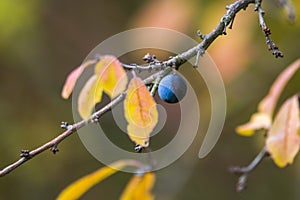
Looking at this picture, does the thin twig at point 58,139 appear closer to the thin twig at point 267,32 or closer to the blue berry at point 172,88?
the blue berry at point 172,88

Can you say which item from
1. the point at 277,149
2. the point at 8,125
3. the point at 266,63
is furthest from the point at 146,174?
the point at 8,125

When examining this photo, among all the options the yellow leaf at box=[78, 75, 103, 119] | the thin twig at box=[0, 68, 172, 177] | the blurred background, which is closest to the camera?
the thin twig at box=[0, 68, 172, 177]

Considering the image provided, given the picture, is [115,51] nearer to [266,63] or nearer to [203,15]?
[203,15]

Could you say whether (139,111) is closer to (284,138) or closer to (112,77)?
(112,77)

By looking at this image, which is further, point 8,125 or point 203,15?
point 8,125

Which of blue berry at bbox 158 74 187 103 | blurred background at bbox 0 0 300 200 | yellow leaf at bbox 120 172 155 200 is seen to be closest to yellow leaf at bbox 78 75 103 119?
blue berry at bbox 158 74 187 103

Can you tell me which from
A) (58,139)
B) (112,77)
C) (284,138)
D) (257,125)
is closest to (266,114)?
(257,125)

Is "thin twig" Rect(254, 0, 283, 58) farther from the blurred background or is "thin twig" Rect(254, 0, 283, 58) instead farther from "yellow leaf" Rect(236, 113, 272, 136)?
the blurred background
